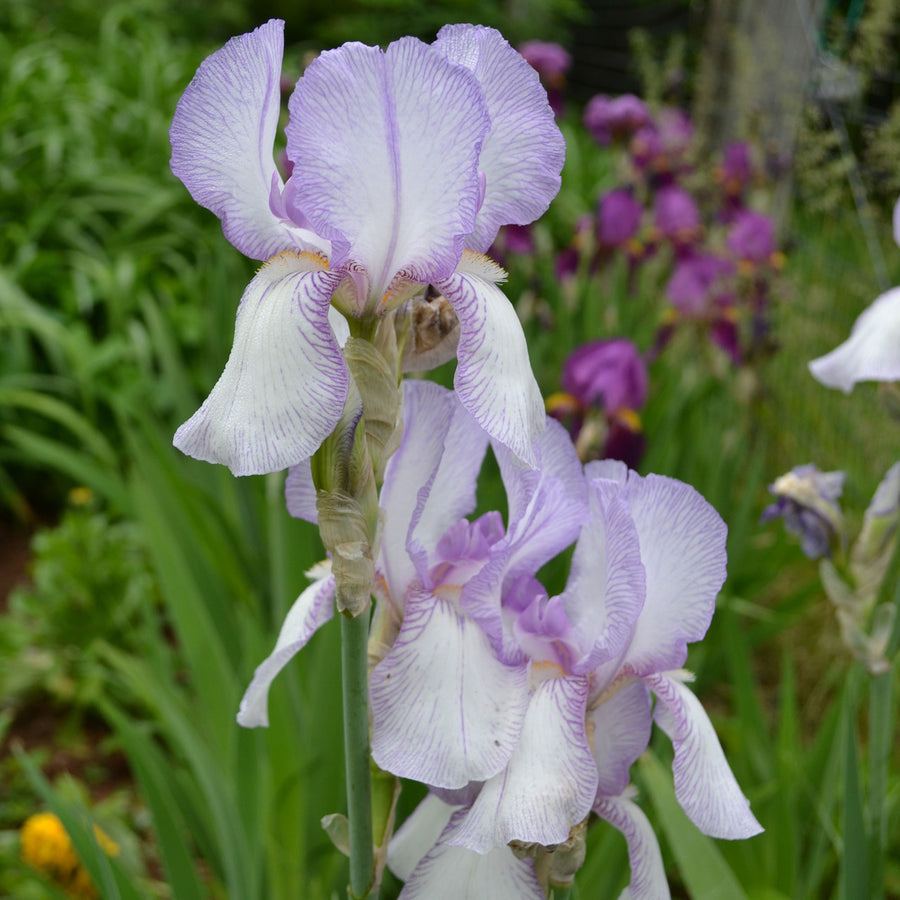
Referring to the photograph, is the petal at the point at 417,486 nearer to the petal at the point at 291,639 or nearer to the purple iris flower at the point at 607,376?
the petal at the point at 291,639

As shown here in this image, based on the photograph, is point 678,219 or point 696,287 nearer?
point 696,287

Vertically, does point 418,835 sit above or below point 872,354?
below

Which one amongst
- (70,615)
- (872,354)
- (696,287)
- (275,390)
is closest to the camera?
(275,390)

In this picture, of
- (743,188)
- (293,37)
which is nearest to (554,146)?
(743,188)

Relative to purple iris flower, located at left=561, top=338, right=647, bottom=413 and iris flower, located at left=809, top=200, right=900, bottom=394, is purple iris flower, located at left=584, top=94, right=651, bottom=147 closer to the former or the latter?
purple iris flower, located at left=561, top=338, right=647, bottom=413

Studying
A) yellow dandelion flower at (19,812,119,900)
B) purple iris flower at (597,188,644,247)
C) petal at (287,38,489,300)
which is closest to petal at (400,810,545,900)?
petal at (287,38,489,300)

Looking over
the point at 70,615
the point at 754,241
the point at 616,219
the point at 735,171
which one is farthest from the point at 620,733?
the point at 735,171

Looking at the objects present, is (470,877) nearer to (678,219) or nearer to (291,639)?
(291,639)

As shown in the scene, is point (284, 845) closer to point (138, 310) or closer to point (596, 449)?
point (596, 449)
